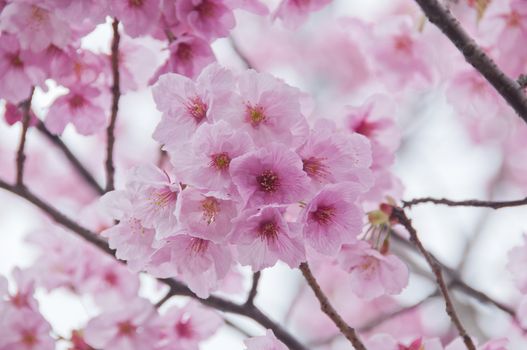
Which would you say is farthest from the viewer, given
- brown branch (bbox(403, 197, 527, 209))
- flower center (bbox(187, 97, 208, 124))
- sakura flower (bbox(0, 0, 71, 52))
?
sakura flower (bbox(0, 0, 71, 52))

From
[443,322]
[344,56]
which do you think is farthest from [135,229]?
[344,56]

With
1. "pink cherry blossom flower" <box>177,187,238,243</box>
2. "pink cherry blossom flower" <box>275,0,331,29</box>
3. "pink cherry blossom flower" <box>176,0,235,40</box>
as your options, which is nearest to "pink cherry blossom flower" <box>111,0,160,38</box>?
"pink cherry blossom flower" <box>176,0,235,40</box>

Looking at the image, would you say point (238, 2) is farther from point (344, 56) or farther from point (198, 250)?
point (344, 56)

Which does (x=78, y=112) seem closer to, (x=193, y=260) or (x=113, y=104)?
(x=113, y=104)

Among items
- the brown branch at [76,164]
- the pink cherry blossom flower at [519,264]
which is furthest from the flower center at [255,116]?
the brown branch at [76,164]

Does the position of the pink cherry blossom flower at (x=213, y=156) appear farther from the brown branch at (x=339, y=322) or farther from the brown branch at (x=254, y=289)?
the brown branch at (x=254, y=289)

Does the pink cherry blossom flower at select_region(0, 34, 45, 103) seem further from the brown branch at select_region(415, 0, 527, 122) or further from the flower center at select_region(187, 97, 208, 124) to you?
the brown branch at select_region(415, 0, 527, 122)
